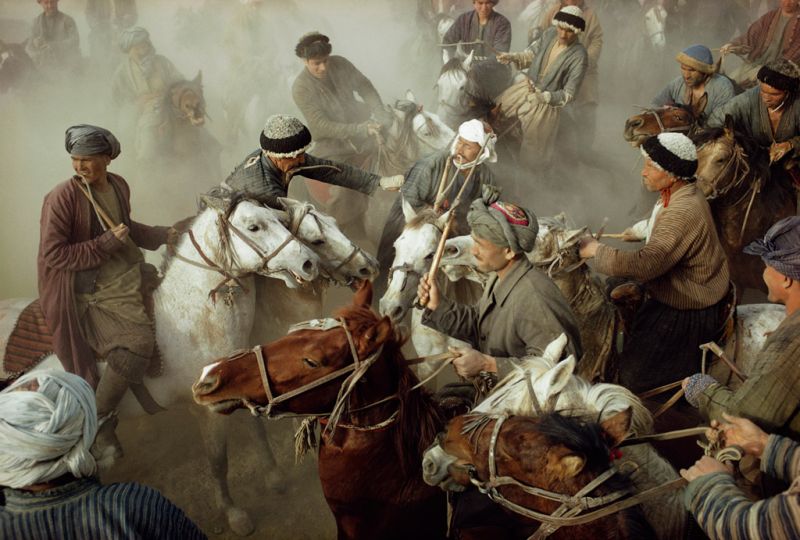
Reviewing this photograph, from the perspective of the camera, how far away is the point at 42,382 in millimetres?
1929

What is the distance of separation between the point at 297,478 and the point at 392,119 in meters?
4.78

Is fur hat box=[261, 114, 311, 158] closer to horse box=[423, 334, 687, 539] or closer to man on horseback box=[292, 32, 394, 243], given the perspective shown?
horse box=[423, 334, 687, 539]

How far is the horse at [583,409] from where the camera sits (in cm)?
224

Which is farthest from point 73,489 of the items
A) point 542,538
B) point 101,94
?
point 101,94

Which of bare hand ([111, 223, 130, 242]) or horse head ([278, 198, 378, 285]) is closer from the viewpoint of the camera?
bare hand ([111, 223, 130, 242])

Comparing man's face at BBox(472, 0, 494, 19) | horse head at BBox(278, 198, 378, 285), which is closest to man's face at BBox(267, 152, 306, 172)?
horse head at BBox(278, 198, 378, 285)

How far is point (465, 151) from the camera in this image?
182 inches

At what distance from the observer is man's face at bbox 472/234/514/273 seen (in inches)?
121

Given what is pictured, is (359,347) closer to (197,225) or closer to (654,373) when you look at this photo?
(197,225)

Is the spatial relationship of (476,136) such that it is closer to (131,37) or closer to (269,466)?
(269,466)

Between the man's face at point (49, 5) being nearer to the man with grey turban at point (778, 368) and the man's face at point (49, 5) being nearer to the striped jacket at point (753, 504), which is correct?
the man with grey turban at point (778, 368)

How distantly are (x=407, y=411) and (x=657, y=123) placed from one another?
5.42 meters

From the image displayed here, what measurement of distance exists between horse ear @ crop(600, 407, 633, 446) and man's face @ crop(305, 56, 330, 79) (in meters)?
6.33

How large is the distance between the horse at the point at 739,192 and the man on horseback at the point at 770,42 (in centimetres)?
338
